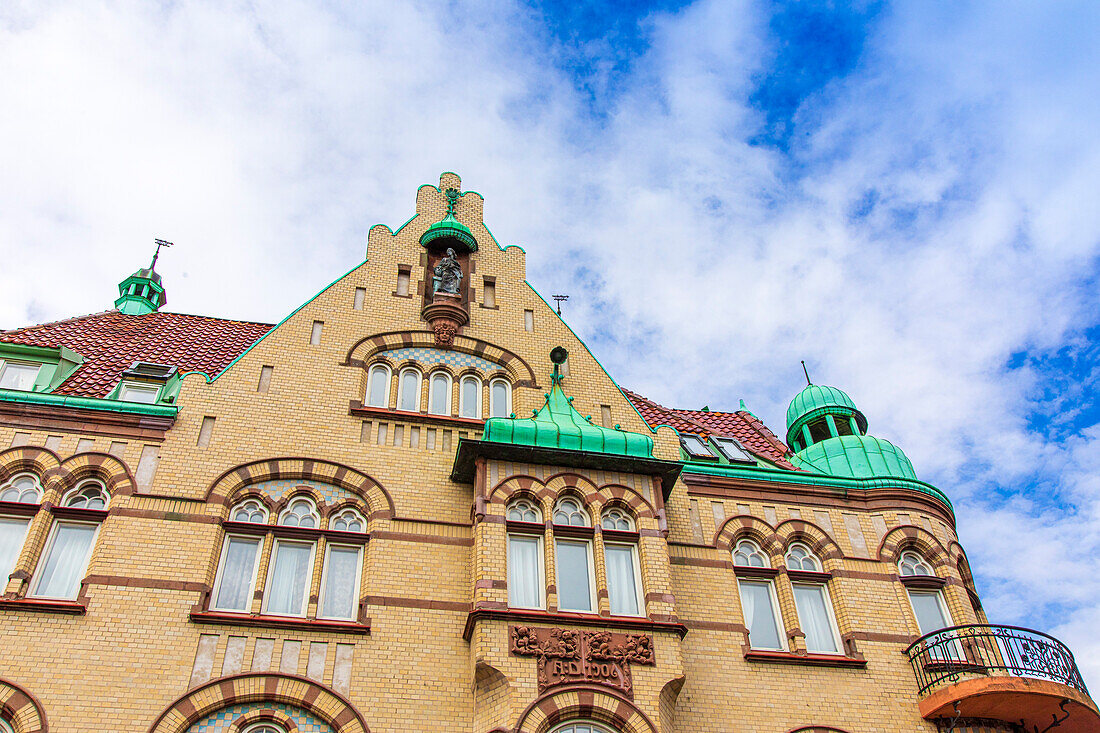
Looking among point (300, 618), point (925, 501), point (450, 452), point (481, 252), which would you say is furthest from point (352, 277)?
point (925, 501)

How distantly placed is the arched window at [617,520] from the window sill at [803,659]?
7.97ft

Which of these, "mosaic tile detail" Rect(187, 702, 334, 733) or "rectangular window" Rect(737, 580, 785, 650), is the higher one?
"rectangular window" Rect(737, 580, 785, 650)

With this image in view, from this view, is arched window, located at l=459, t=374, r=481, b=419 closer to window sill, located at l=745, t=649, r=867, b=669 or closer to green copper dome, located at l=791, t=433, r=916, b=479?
window sill, located at l=745, t=649, r=867, b=669

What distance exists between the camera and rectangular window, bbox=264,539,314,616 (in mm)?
12336

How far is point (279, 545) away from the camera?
1300 cm

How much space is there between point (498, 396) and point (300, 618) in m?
5.31

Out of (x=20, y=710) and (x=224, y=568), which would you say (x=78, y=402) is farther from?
(x=20, y=710)

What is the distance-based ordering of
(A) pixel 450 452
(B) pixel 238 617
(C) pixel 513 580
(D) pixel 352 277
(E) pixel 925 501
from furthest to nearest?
(D) pixel 352 277 < (E) pixel 925 501 < (A) pixel 450 452 < (C) pixel 513 580 < (B) pixel 238 617

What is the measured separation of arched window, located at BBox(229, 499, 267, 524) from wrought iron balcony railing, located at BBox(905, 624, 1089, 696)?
31.5 feet

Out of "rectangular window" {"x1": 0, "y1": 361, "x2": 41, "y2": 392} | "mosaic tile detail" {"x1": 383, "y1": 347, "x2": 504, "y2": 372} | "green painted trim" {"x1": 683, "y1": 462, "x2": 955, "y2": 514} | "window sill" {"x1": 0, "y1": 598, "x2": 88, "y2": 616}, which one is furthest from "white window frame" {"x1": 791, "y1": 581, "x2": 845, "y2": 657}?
"rectangular window" {"x1": 0, "y1": 361, "x2": 41, "y2": 392}

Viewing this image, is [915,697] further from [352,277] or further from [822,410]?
[352,277]

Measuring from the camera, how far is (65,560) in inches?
480

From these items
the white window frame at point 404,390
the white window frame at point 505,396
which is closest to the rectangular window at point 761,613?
the white window frame at point 505,396

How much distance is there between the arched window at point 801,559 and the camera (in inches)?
572
